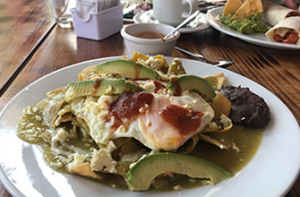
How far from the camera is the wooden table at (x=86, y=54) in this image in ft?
6.70

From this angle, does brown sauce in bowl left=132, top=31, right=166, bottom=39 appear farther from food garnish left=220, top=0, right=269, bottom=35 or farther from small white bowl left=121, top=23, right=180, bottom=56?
food garnish left=220, top=0, right=269, bottom=35

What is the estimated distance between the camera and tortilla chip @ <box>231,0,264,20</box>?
10.1ft

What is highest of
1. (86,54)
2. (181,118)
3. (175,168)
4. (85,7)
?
(85,7)

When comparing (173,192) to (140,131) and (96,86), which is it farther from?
(96,86)

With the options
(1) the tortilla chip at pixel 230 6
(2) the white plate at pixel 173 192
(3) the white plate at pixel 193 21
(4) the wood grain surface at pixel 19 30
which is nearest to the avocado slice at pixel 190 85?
(2) the white plate at pixel 173 192

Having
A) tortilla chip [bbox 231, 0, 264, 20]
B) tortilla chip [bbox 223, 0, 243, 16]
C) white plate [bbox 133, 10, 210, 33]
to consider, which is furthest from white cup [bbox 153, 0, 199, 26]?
tortilla chip [bbox 231, 0, 264, 20]

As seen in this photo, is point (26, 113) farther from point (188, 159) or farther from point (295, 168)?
point (295, 168)

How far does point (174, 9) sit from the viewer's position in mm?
3037

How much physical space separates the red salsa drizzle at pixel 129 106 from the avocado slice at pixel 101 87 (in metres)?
0.06

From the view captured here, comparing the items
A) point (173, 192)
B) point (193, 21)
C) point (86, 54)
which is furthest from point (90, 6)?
A: point (173, 192)

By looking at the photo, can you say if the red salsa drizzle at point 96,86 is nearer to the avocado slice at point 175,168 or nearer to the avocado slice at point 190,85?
the avocado slice at point 190,85

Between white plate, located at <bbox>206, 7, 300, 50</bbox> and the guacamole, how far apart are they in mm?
49

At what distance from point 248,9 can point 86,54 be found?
211 cm

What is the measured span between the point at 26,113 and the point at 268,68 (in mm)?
2120
